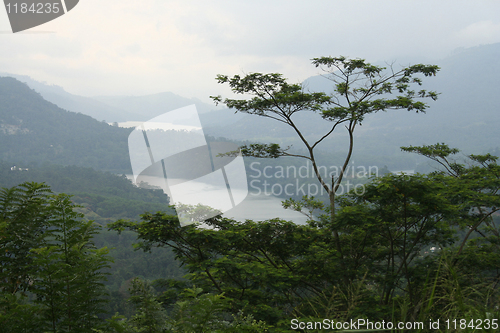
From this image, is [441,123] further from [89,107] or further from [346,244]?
[89,107]

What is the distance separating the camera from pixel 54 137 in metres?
76.5

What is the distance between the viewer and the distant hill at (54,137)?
7244 cm

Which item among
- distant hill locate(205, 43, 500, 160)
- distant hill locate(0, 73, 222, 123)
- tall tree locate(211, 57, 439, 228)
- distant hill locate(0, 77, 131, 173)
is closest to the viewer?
tall tree locate(211, 57, 439, 228)

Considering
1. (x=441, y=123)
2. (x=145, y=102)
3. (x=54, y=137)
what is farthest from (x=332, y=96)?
(x=145, y=102)

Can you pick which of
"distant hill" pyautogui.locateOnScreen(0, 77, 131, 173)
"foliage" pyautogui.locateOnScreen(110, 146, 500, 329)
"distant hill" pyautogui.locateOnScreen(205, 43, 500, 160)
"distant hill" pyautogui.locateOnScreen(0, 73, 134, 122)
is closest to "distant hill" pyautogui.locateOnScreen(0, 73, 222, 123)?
"distant hill" pyautogui.locateOnScreen(0, 73, 134, 122)

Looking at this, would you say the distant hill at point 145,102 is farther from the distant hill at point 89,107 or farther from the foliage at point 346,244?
the foliage at point 346,244

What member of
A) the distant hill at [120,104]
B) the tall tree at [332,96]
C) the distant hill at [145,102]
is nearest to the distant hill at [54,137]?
the distant hill at [120,104]

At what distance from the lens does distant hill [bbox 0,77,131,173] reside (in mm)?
72438

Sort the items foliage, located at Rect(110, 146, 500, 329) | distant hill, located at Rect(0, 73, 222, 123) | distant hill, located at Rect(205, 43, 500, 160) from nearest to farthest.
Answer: foliage, located at Rect(110, 146, 500, 329) < distant hill, located at Rect(205, 43, 500, 160) < distant hill, located at Rect(0, 73, 222, 123)

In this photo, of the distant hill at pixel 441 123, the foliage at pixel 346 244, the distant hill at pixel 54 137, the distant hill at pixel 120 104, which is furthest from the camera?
the distant hill at pixel 120 104

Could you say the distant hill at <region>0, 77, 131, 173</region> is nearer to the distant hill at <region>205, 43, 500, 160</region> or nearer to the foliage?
the distant hill at <region>205, 43, 500, 160</region>

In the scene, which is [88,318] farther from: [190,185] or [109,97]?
[109,97]

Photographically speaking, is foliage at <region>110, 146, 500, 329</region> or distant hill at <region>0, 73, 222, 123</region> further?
distant hill at <region>0, 73, 222, 123</region>

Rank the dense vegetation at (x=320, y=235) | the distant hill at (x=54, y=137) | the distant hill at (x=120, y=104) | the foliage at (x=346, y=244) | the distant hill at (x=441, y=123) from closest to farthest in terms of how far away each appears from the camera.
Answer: the dense vegetation at (x=320, y=235), the foliage at (x=346, y=244), the distant hill at (x=54, y=137), the distant hill at (x=441, y=123), the distant hill at (x=120, y=104)
